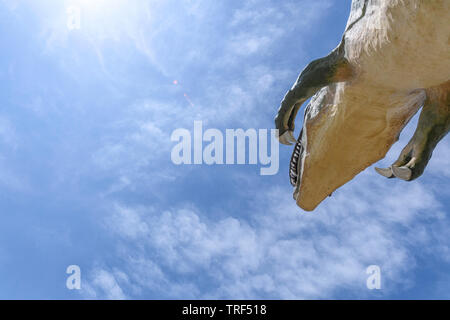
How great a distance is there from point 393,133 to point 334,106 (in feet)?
2.02

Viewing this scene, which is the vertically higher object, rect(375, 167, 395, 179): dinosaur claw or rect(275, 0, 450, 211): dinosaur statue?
rect(275, 0, 450, 211): dinosaur statue

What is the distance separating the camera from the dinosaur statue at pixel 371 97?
123 inches

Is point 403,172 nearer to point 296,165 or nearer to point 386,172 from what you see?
point 386,172

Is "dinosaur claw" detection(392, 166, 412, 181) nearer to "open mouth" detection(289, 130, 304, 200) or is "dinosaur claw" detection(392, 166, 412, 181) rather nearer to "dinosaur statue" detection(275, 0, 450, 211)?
"dinosaur statue" detection(275, 0, 450, 211)

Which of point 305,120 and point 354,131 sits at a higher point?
point 305,120

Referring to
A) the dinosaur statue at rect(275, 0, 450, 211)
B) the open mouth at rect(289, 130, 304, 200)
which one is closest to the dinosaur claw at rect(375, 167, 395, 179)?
the dinosaur statue at rect(275, 0, 450, 211)

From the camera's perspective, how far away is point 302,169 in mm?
4941

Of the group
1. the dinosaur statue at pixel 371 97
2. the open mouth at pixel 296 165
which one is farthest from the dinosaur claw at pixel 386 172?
the open mouth at pixel 296 165

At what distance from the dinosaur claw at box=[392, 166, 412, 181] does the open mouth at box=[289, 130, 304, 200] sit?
99cm

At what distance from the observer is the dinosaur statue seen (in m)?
3.13

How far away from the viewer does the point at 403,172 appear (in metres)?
4.31
